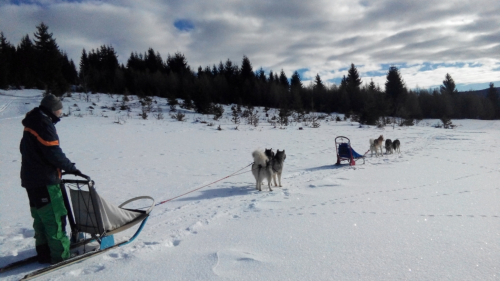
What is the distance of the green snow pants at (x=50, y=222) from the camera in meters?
2.99

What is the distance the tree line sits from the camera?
96.3 feet

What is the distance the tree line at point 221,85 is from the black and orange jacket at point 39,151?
69.2 ft

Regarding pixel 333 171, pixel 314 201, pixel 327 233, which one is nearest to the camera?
pixel 327 233

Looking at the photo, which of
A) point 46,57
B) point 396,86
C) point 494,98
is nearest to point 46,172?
point 46,57

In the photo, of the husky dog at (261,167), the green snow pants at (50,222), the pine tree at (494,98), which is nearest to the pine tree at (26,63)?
the husky dog at (261,167)

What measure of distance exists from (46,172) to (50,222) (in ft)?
1.77

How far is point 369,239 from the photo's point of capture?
3.33 meters

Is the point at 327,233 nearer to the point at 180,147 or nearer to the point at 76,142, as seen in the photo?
the point at 180,147

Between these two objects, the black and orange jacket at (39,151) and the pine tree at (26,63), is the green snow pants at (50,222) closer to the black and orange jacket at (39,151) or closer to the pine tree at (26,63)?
the black and orange jacket at (39,151)

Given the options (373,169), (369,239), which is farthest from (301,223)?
(373,169)

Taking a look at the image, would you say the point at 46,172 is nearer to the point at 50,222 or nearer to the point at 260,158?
the point at 50,222

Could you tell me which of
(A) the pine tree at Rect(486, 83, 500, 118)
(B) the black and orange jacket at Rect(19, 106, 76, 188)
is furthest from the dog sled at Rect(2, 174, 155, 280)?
(A) the pine tree at Rect(486, 83, 500, 118)

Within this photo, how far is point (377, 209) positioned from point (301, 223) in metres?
1.39

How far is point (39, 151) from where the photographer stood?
295 centimetres
